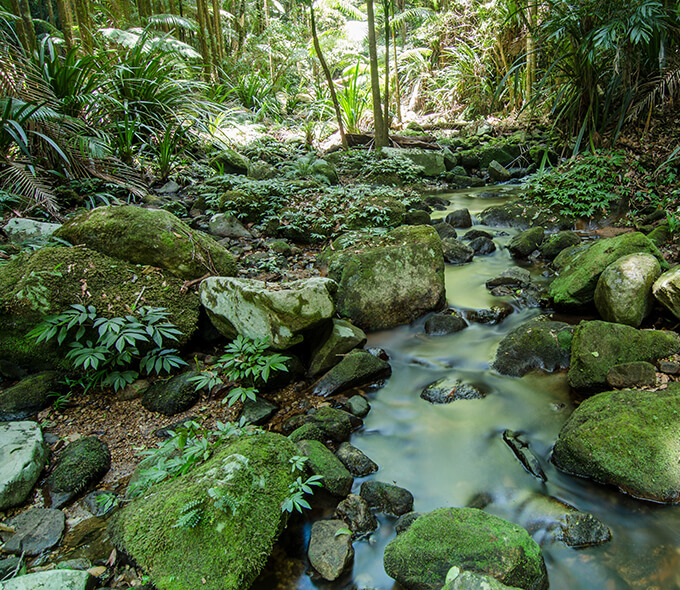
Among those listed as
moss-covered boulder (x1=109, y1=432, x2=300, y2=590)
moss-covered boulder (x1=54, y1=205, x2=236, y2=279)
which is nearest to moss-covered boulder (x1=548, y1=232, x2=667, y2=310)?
moss-covered boulder (x1=109, y1=432, x2=300, y2=590)

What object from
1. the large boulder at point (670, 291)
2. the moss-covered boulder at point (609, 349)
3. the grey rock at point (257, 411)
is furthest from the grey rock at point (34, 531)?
the large boulder at point (670, 291)

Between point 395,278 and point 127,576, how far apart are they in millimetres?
2743

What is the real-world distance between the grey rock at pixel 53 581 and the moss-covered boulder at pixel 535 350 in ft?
8.78

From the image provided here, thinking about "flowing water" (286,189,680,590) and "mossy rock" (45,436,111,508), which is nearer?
"flowing water" (286,189,680,590)

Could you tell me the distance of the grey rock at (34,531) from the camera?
174 centimetres

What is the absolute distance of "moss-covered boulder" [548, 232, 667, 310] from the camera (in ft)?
11.1

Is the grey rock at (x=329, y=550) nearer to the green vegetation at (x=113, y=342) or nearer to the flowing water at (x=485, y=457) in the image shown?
the flowing water at (x=485, y=457)

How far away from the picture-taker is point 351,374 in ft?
9.48

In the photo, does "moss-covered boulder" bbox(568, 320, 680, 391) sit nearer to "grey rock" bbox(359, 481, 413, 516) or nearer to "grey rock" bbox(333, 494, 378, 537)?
"grey rock" bbox(359, 481, 413, 516)

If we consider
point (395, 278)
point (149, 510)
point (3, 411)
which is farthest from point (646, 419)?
point (3, 411)

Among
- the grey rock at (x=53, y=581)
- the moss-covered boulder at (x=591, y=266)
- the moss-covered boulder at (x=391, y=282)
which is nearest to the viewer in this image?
the grey rock at (x=53, y=581)

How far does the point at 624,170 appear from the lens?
18.1ft

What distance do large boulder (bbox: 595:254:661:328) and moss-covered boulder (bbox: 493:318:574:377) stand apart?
357 millimetres

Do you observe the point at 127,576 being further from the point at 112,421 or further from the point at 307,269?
the point at 307,269
